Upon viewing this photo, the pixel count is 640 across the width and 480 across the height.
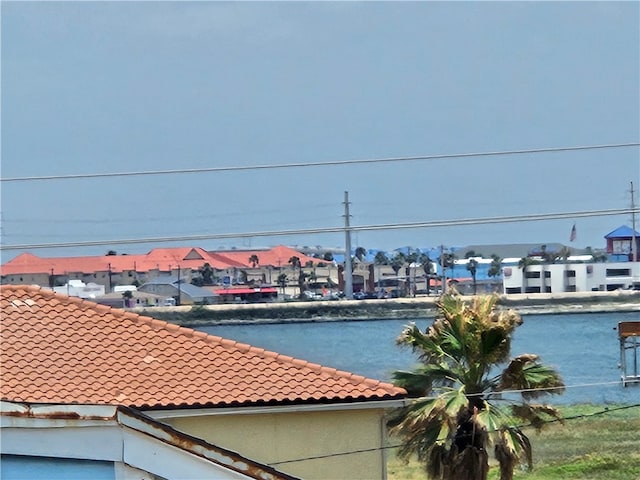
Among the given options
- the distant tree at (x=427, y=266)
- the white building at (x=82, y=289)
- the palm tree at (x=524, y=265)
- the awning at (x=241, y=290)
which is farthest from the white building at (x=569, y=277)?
the white building at (x=82, y=289)

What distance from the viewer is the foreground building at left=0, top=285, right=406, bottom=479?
40.3 feet

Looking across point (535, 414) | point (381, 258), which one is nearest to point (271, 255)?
point (381, 258)

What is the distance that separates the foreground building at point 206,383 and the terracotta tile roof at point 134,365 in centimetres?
1

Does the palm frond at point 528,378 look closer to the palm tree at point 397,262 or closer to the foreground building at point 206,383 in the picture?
the foreground building at point 206,383

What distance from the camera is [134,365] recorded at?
1279 cm

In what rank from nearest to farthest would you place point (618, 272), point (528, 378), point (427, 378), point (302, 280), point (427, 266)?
point (427, 378), point (528, 378), point (618, 272), point (427, 266), point (302, 280)

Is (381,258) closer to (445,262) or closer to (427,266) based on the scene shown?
(427,266)

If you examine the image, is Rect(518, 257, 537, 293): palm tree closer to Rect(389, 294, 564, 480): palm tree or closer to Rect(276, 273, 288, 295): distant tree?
Rect(276, 273, 288, 295): distant tree

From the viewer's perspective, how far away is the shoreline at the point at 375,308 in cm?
6969

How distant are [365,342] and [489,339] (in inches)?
2120

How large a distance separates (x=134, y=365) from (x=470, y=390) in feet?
17.0

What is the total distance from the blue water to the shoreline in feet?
1.97

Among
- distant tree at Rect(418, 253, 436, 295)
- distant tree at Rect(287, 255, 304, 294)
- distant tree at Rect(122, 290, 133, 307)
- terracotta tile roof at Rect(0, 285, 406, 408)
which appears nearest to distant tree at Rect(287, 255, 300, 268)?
distant tree at Rect(287, 255, 304, 294)

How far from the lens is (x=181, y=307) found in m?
64.2
